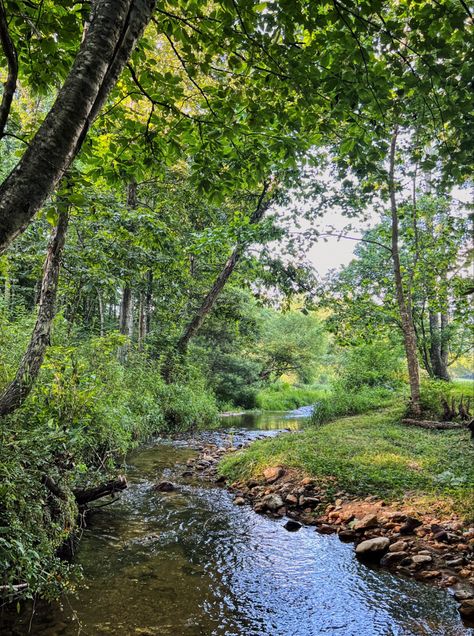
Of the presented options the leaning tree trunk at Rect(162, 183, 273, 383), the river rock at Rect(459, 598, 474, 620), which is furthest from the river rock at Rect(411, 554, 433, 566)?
the leaning tree trunk at Rect(162, 183, 273, 383)

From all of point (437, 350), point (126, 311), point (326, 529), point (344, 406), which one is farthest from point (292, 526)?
point (437, 350)

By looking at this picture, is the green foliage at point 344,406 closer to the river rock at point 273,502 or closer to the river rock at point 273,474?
the river rock at point 273,474

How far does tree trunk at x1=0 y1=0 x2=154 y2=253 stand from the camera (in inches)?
75.0

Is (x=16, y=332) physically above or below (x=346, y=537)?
above

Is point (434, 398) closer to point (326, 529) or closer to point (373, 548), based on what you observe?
point (326, 529)

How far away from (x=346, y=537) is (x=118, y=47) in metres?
5.89

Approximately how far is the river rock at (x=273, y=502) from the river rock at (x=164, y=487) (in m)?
1.88

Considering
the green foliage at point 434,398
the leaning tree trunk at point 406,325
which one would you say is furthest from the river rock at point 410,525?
the green foliage at point 434,398

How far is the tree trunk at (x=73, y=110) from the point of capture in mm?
1906

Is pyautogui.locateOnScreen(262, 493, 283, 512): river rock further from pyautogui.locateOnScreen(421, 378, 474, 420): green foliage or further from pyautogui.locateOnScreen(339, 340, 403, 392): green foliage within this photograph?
pyautogui.locateOnScreen(339, 340, 403, 392): green foliage

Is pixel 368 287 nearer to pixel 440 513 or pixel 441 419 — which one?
pixel 441 419

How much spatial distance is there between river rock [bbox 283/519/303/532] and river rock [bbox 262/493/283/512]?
572mm

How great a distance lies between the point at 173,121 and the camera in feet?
13.2

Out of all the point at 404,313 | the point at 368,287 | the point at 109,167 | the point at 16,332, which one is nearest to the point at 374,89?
the point at 109,167
